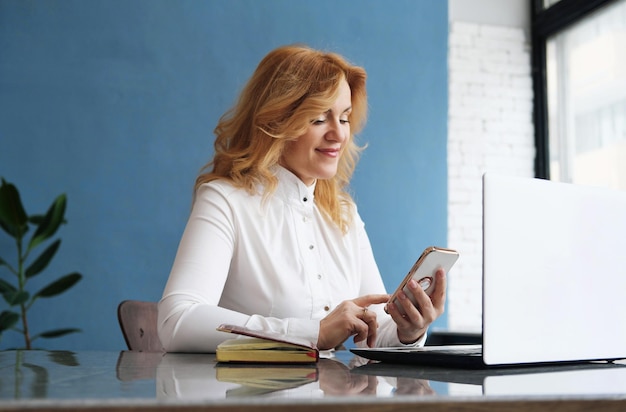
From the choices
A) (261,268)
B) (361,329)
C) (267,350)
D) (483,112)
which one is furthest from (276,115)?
(483,112)

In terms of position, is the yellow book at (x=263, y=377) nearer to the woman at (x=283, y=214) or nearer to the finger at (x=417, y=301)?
the finger at (x=417, y=301)

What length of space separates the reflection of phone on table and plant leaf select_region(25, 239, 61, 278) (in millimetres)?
2417

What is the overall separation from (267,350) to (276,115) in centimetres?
107

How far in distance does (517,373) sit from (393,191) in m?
3.17

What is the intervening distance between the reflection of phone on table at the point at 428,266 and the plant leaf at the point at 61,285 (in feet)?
7.64

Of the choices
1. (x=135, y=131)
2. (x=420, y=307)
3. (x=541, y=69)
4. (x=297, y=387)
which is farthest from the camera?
(x=541, y=69)

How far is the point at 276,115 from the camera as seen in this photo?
212 cm

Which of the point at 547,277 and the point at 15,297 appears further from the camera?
the point at 15,297

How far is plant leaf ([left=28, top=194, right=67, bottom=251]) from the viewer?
3473 mm

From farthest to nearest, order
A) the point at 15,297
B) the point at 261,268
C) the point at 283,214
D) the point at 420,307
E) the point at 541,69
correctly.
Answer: the point at 541,69, the point at 15,297, the point at 283,214, the point at 261,268, the point at 420,307

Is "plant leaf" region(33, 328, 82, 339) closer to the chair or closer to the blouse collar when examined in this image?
the chair

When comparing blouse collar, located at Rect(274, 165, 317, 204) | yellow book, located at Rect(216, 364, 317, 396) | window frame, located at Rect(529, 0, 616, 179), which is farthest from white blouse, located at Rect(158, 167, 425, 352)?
window frame, located at Rect(529, 0, 616, 179)

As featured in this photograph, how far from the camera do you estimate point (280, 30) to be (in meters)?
4.13

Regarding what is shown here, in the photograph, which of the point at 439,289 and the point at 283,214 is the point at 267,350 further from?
the point at 283,214
